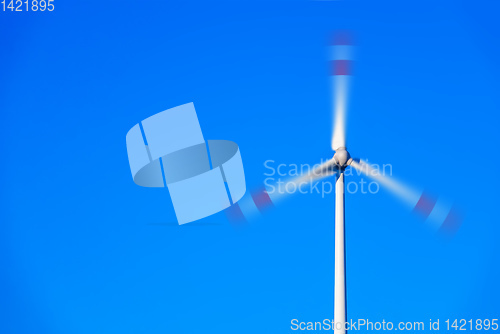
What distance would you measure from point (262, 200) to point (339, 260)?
349cm

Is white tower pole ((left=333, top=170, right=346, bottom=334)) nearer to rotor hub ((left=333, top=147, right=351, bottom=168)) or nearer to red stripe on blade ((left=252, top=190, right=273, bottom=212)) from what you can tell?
rotor hub ((left=333, top=147, right=351, bottom=168))

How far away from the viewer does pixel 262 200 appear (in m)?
22.7

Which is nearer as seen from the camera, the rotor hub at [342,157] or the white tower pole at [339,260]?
the white tower pole at [339,260]

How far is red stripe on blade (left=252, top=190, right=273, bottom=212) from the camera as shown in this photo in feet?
74.2

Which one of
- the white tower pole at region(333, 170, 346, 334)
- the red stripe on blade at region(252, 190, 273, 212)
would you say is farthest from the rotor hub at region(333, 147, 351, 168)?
the red stripe on blade at region(252, 190, 273, 212)

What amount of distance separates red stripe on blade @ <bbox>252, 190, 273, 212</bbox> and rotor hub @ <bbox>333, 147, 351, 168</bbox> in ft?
10.1

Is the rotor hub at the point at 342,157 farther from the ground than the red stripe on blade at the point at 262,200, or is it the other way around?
the rotor hub at the point at 342,157

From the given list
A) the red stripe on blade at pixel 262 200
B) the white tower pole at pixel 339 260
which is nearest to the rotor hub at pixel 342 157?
the white tower pole at pixel 339 260

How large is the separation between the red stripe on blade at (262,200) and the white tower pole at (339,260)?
2798 mm

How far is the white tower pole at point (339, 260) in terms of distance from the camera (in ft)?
74.6

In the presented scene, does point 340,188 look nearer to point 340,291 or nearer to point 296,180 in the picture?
point 296,180

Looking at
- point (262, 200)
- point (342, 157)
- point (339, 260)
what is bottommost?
point (339, 260)

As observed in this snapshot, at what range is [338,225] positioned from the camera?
23.7m

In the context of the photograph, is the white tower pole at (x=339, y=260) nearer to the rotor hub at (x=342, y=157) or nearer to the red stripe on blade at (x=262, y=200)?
the rotor hub at (x=342, y=157)
